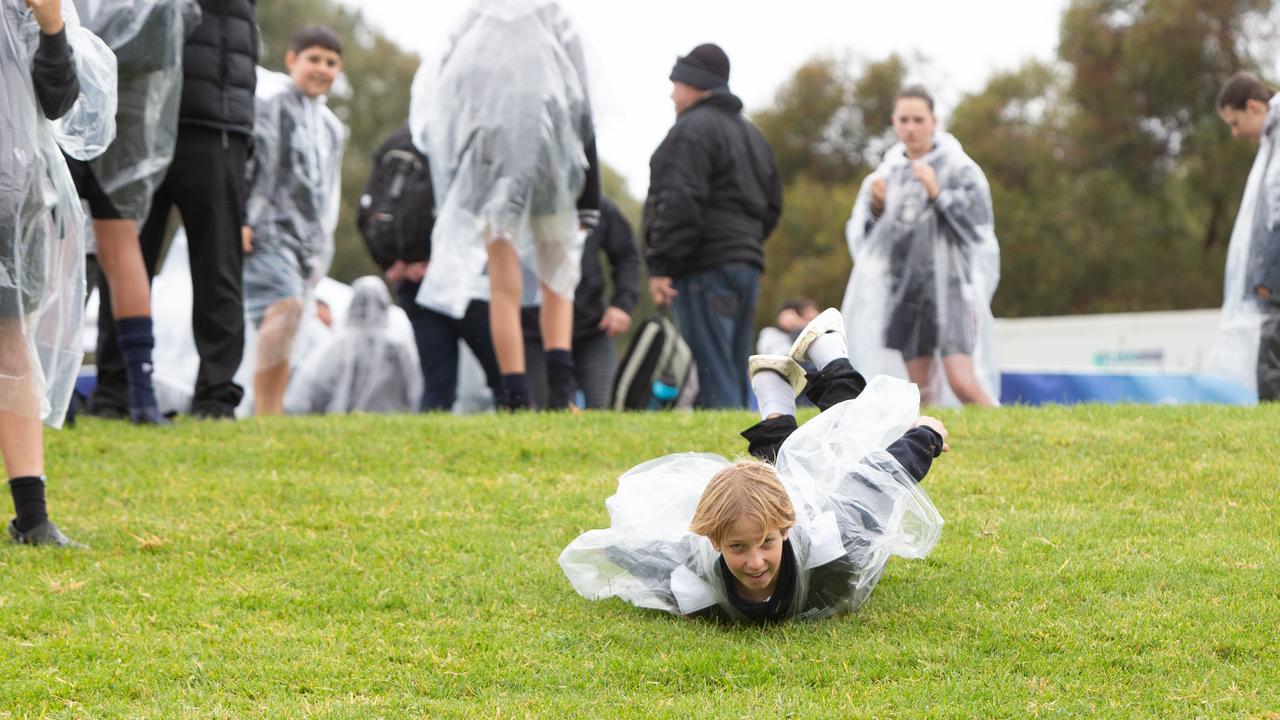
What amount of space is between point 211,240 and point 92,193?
65 centimetres

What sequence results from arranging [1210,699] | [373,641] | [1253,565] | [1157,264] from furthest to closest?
[1157,264] → [1253,565] → [373,641] → [1210,699]

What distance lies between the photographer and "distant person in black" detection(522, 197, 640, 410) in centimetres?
1004

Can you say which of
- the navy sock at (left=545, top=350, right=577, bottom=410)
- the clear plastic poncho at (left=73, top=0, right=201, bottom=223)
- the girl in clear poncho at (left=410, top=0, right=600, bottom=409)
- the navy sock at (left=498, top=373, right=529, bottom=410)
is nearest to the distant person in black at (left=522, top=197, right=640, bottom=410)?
the navy sock at (left=545, top=350, right=577, bottom=410)

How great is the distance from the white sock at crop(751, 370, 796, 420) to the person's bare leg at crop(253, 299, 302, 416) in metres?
4.25

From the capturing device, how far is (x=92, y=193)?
22.4 ft

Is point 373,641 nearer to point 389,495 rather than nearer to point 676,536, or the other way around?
point 676,536

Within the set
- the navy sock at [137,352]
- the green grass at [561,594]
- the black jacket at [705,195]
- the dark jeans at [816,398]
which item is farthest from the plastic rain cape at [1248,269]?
the navy sock at [137,352]

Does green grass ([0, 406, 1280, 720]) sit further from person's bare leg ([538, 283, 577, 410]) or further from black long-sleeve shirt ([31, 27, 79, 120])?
black long-sleeve shirt ([31, 27, 79, 120])

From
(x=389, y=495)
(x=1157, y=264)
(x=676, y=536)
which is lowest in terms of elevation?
(x=1157, y=264)

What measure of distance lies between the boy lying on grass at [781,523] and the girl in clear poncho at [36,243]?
188 cm

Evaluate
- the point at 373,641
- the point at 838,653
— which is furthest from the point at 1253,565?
the point at 373,641

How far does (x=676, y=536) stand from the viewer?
14.1 ft

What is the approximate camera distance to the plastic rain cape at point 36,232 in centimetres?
483

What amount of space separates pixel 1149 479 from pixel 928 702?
262 cm
